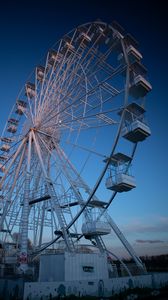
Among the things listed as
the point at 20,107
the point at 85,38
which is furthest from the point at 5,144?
the point at 85,38

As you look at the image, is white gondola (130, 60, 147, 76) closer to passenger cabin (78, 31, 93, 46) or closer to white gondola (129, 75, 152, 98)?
white gondola (129, 75, 152, 98)

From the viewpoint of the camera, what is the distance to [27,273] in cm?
1470

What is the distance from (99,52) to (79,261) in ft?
47.3

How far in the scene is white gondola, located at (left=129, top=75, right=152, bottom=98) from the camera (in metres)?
15.9

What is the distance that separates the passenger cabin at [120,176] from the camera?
15.3m

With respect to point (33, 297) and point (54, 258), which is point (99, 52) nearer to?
point (54, 258)

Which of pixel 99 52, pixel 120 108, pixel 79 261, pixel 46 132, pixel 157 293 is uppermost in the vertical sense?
pixel 99 52

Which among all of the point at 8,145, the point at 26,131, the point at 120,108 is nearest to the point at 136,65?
the point at 120,108

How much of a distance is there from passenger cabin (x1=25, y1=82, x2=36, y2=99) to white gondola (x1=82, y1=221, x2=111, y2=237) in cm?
1389

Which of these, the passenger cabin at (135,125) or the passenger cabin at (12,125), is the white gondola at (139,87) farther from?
the passenger cabin at (12,125)

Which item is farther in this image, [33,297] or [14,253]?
[14,253]

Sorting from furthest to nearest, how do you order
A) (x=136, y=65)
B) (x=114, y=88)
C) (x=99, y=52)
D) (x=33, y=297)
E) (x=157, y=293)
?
(x=99, y=52) → (x=114, y=88) → (x=136, y=65) → (x=157, y=293) → (x=33, y=297)

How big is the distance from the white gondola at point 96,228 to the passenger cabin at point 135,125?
563 cm

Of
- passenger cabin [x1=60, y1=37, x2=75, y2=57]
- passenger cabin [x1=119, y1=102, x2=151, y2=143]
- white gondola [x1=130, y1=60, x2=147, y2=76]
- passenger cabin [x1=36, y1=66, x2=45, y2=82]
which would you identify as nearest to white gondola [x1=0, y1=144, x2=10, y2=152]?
passenger cabin [x1=36, y1=66, x2=45, y2=82]
